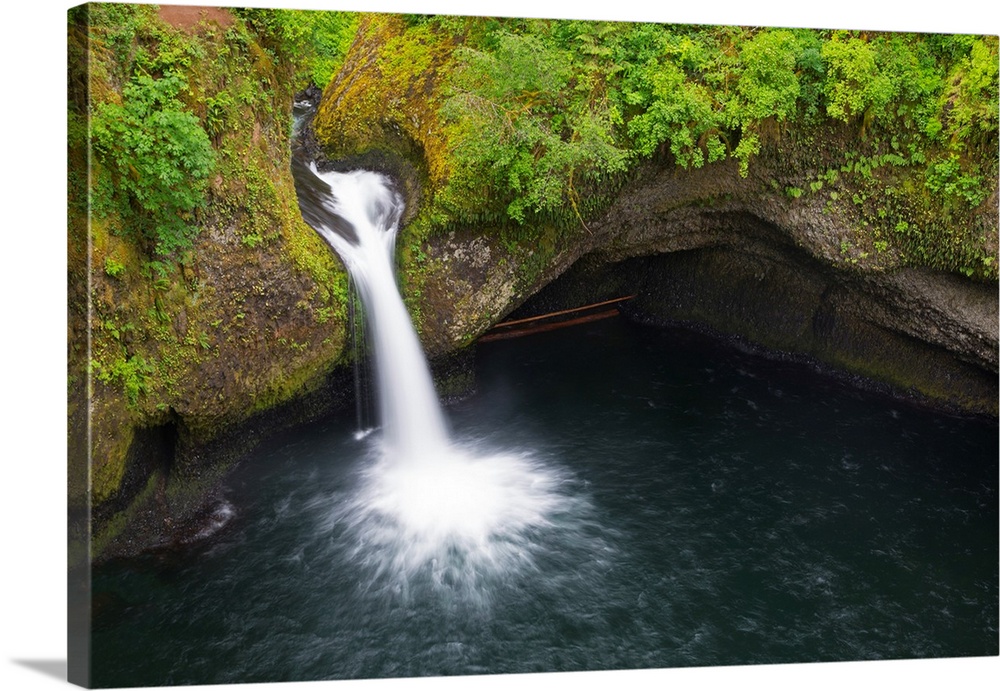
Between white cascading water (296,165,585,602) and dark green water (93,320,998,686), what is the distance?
0.04 meters

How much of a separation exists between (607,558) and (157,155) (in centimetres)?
476

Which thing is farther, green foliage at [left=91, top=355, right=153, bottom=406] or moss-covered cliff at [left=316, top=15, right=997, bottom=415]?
moss-covered cliff at [left=316, top=15, right=997, bottom=415]

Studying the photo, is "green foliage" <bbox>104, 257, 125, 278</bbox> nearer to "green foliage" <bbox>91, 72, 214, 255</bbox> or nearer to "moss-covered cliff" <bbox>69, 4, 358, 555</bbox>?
"moss-covered cliff" <bbox>69, 4, 358, 555</bbox>

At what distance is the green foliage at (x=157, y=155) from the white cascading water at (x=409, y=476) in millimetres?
1779

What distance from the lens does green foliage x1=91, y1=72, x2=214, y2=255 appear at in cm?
561

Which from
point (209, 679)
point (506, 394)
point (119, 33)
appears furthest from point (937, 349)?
point (119, 33)

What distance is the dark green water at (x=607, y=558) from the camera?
5727 mm

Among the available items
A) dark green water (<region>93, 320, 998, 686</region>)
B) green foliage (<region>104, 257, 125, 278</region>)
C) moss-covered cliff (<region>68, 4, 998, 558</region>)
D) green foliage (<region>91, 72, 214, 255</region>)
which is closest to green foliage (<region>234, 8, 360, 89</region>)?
moss-covered cliff (<region>68, 4, 998, 558</region>)

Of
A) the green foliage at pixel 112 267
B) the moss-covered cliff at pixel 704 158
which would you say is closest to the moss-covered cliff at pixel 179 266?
the green foliage at pixel 112 267

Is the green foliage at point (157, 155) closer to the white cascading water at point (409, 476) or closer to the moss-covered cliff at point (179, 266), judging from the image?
the moss-covered cliff at point (179, 266)

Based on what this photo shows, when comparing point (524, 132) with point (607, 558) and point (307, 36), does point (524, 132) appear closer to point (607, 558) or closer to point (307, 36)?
point (307, 36)

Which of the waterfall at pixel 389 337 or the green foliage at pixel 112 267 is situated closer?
the green foliage at pixel 112 267

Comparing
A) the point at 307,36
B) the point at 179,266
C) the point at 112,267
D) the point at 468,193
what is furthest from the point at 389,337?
the point at 307,36

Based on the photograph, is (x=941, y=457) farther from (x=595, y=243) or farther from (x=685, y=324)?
(x=595, y=243)
